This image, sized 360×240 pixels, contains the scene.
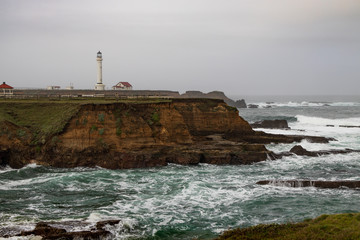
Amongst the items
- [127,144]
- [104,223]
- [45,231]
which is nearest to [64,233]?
[45,231]

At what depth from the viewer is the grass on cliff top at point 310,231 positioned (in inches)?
555

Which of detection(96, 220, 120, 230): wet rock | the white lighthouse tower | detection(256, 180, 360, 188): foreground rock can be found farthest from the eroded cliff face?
the white lighthouse tower

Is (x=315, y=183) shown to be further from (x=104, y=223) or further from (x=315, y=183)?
(x=104, y=223)

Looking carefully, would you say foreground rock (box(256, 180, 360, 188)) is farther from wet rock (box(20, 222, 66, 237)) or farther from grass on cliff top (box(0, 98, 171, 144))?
grass on cliff top (box(0, 98, 171, 144))

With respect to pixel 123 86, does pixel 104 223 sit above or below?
below

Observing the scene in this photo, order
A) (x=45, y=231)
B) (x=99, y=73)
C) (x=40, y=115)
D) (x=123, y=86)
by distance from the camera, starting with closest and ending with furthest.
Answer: (x=45, y=231) → (x=40, y=115) → (x=99, y=73) → (x=123, y=86)

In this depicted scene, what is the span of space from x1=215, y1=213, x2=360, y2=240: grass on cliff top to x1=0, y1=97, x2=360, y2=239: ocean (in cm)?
188

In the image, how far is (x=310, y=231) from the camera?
48.2 ft

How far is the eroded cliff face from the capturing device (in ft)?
96.9

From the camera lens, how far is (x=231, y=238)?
48.1 ft

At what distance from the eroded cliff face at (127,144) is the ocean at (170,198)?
1.04 meters

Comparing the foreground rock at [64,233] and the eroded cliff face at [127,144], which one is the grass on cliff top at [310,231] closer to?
the foreground rock at [64,233]

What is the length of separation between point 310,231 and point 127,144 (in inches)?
724

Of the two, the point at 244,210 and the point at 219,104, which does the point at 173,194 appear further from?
the point at 219,104
